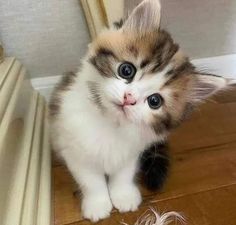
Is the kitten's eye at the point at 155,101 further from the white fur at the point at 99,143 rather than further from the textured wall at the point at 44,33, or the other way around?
the textured wall at the point at 44,33

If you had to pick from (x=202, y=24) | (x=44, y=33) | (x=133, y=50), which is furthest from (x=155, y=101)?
(x=202, y=24)

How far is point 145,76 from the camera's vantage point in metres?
0.74

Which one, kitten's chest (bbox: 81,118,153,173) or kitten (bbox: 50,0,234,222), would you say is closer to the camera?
kitten (bbox: 50,0,234,222)

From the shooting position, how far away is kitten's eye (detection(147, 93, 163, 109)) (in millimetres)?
747

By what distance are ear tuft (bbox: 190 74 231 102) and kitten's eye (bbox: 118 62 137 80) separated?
0.18 m

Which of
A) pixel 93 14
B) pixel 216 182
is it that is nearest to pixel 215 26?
pixel 93 14

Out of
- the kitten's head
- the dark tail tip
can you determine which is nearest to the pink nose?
the kitten's head

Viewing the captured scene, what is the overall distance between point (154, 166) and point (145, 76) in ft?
1.23

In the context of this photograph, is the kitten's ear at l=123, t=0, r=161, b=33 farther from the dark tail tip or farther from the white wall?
the white wall

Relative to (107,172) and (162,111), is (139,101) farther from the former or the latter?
(107,172)

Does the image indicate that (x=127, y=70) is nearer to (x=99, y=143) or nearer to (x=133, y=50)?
(x=133, y=50)

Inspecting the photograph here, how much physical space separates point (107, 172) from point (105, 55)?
1.13 ft

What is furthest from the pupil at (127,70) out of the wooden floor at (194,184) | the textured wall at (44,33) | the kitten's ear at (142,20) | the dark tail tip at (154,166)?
the textured wall at (44,33)

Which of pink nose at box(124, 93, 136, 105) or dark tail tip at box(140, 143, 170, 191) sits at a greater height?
pink nose at box(124, 93, 136, 105)
